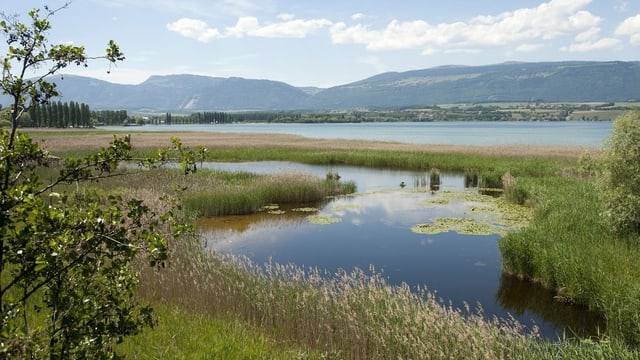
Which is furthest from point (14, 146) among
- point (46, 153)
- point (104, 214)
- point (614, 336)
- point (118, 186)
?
point (118, 186)

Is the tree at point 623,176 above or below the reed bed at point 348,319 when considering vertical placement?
above

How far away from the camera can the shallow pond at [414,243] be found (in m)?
14.5

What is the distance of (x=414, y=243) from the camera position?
21266mm

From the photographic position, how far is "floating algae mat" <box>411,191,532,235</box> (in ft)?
75.5

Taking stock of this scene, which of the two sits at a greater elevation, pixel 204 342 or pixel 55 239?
pixel 55 239

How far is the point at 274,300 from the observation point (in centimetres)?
1130

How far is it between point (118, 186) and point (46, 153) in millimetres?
27096

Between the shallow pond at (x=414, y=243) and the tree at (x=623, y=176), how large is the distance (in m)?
3.78

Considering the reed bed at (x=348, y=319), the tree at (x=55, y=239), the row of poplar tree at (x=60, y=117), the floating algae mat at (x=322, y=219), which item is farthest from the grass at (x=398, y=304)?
the row of poplar tree at (x=60, y=117)

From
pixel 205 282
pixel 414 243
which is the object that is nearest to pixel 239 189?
pixel 414 243

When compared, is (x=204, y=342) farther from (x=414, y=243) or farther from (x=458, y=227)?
(x=458, y=227)

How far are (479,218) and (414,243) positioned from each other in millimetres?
6024

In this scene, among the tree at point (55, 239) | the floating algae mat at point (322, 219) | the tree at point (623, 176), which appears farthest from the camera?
the floating algae mat at point (322, 219)

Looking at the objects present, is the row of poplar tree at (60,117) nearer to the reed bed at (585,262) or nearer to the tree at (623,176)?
the reed bed at (585,262)
